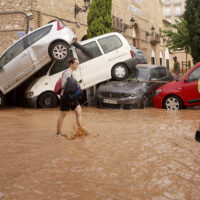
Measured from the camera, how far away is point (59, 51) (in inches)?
428

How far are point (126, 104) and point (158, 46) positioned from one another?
100 feet

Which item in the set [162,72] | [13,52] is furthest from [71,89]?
[162,72]

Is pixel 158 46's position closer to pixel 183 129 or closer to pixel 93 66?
pixel 93 66

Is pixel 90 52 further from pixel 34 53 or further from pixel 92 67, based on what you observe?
pixel 34 53

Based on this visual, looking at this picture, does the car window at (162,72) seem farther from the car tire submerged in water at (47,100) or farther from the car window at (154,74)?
the car tire submerged in water at (47,100)

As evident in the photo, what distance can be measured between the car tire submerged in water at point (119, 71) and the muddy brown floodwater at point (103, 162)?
352 cm

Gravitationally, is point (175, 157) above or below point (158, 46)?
below

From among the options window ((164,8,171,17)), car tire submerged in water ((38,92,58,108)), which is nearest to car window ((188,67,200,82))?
car tire submerged in water ((38,92,58,108))

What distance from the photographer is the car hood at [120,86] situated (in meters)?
10.5

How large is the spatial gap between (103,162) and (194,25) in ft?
45.2

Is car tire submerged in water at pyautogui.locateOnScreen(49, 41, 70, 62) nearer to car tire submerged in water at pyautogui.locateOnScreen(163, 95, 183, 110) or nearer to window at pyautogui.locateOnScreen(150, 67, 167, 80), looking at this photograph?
window at pyautogui.locateOnScreen(150, 67, 167, 80)

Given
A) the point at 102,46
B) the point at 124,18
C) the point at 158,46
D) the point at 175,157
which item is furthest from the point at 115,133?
the point at 158,46

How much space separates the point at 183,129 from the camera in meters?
7.17

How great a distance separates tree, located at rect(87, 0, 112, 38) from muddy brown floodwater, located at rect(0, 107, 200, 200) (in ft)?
31.5
